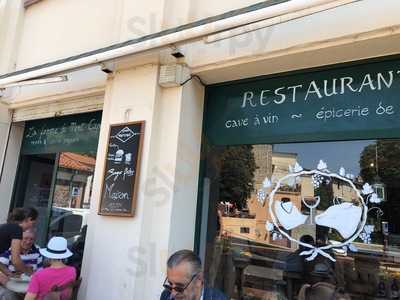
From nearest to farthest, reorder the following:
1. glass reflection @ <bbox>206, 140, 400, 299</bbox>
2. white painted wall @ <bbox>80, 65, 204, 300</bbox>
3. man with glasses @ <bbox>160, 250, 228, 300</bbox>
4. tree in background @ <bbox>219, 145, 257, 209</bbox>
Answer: man with glasses @ <bbox>160, 250, 228, 300</bbox>
glass reflection @ <bbox>206, 140, 400, 299</bbox>
white painted wall @ <bbox>80, 65, 204, 300</bbox>
tree in background @ <bbox>219, 145, 257, 209</bbox>

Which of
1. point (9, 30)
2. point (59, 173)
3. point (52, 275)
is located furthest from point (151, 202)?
point (9, 30)

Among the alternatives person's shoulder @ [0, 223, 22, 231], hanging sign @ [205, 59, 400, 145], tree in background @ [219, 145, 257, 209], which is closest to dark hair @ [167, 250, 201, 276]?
tree in background @ [219, 145, 257, 209]

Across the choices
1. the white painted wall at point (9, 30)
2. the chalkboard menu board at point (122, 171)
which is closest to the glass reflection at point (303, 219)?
the chalkboard menu board at point (122, 171)

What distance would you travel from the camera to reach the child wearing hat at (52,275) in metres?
3.37

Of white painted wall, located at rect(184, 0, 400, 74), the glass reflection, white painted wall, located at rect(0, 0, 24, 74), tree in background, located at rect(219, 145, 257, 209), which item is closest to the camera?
white painted wall, located at rect(184, 0, 400, 74)

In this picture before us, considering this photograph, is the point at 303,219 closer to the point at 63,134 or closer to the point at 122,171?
the point at 122,171

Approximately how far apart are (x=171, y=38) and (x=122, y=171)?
1328 millimetres

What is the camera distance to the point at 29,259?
4.31 m

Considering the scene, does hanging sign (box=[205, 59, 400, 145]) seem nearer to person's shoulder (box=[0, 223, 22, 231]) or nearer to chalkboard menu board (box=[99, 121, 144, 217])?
chalkboard menu board (box=[99, 121, 144, 217])

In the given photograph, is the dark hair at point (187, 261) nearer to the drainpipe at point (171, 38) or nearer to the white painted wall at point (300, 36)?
the drainpipe at point (171, 38)

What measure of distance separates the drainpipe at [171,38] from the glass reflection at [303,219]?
3.97 feet

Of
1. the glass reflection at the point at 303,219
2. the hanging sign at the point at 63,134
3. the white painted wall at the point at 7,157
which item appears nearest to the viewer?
the glass reflection at the point at 303,219

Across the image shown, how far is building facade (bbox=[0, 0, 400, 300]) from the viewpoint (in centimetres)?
333

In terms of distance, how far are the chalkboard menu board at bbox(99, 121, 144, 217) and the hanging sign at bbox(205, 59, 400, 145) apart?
0.75 metres
